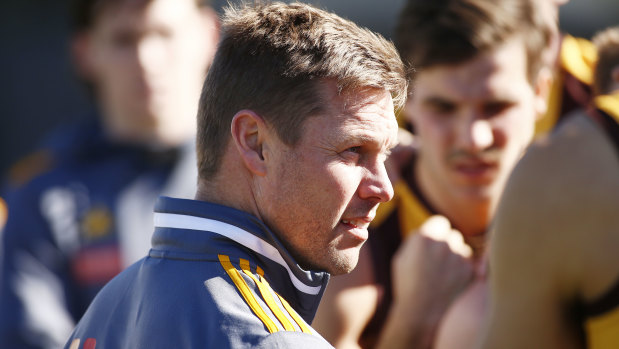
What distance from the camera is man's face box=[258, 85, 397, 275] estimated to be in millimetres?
1699

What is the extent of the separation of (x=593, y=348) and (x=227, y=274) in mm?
948

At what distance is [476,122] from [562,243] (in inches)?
41.9

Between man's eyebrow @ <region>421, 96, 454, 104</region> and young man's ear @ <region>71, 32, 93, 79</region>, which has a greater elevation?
young man's ear @ <region>71, 32, 93, 79</region>

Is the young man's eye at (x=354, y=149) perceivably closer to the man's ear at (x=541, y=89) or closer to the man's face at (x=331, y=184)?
the man's face at (x=331, y=184)

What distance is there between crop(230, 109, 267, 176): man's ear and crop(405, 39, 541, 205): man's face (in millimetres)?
1427

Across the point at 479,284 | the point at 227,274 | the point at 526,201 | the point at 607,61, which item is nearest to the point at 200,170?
the point at 227,274

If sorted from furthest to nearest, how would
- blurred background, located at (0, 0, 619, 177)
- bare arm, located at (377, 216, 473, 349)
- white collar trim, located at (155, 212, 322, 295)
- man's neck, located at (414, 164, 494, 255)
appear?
blurred background, located at (0, 0, 619, 177), man's neck, located at (414, 164, 494, 255), bare arm, located at (377, 216, 473, 349), white collar trim, located at (155, 212, 322, 295)

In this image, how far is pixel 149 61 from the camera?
4156 millimetres

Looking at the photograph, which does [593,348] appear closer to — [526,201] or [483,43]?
[526,201]

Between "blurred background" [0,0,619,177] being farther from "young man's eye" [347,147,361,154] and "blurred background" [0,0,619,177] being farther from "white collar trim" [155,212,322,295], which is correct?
"white collar trim" [155,212,322,295]

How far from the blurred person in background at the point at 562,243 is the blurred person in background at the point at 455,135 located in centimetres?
65

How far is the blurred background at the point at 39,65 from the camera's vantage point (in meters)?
9.06

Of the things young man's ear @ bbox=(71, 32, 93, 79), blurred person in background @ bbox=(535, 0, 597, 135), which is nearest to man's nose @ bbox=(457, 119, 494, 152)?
blurred person in background @ bbox=(535, 0, 597, 135)

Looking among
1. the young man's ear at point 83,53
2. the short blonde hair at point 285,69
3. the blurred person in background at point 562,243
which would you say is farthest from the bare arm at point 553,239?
the young man's ear at point 83,53
